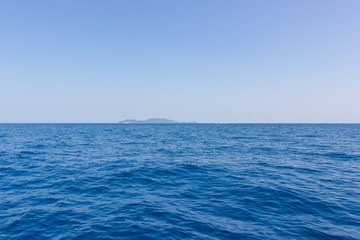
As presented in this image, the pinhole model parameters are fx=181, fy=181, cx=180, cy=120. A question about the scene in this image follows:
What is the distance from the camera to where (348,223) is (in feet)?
30.6

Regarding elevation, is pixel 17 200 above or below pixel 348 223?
below

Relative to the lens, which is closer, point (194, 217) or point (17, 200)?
point (194, 217)

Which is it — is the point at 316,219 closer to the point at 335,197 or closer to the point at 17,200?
the point at 335,197

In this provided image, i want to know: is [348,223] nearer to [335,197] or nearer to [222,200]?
[335,197]

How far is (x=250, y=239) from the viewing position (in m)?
8.01

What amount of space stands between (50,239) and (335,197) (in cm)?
1699

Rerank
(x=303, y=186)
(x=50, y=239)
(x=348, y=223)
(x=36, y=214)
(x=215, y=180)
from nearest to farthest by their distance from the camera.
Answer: (x=50, y=239) < (x=348, y=223) < (x=36, y=214) < (x=303, y=186) < (x=215, y=180)

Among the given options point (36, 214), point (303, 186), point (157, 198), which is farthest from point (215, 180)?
point (36, 214)

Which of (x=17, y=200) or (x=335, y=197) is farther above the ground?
(x=335, y=197)

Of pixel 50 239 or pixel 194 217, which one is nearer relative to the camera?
pixel 50 239

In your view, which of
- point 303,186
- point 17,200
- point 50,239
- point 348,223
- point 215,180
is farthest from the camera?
point 215,180

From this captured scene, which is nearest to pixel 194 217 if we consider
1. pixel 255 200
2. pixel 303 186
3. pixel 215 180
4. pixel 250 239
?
pixel 250 239

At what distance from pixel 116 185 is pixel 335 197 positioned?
16.0 meters

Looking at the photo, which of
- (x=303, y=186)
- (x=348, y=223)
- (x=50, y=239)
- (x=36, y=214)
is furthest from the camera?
(x=303, y=186)
